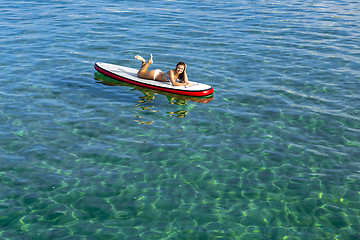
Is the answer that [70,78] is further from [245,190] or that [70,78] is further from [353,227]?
[353,227]

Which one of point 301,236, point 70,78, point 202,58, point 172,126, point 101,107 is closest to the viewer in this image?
point 301,236

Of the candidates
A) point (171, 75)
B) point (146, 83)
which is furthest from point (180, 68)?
point (146, 83)

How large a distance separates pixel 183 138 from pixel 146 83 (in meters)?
3.76

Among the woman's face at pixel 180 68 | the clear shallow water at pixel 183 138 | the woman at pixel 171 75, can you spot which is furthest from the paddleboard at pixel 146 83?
the woman's face at pixel 180 68

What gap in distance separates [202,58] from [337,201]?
9907 millimetres

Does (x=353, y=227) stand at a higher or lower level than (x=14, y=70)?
lower

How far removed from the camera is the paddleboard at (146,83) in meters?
13.8

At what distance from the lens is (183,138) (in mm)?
11391

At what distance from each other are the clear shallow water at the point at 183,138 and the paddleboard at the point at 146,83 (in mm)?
312

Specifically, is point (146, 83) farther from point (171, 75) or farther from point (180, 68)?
point (180, 68)

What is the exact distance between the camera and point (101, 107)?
13.1 meters

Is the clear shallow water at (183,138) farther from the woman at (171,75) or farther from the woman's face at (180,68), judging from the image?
the woman's face at (180,68)

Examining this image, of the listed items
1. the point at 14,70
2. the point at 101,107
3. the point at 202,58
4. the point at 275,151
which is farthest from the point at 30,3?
the point at 275,151

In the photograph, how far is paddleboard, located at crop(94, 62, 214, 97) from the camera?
1381 centimetres
